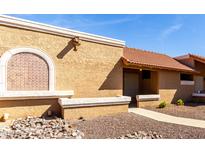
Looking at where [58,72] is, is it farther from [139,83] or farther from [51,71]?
[139,83]

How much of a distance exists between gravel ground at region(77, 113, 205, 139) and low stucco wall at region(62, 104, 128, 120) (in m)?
0.87

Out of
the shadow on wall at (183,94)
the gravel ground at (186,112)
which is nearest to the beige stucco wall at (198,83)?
the shadow on wall at (183,94)

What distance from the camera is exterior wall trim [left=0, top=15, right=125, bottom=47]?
28.3 ft

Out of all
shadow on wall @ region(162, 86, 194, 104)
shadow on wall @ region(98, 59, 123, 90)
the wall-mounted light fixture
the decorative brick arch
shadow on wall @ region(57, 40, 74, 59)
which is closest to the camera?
the decorative brick arch

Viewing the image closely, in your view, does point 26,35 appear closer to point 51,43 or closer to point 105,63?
point 51,43

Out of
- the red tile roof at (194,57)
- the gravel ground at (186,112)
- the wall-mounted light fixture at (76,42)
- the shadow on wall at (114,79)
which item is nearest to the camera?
the gravel ground at (186,112)

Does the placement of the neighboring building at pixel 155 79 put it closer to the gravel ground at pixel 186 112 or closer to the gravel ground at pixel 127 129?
the gravel ground at pixel 186 112

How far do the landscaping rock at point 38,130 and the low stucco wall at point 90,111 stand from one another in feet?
1.84

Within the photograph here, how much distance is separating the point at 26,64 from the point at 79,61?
3.12m

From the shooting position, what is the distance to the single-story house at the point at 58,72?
863 cm

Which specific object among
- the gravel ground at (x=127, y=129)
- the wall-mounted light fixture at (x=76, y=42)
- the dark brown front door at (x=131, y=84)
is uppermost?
the wall-mounted light fixture at (x=76, y=42)

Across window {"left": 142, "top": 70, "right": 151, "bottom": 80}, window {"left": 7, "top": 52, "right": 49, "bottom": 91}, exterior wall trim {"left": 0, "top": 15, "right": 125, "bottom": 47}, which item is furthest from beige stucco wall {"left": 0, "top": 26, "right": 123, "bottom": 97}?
window {"left": 142, "top": 70, "right": 151, "bottom": 80}

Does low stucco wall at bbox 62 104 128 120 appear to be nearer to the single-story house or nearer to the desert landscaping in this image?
the single-story house

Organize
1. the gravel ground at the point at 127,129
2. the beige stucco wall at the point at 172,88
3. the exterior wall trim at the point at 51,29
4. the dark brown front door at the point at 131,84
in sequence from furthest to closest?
the dark brown front door at the point at 131,84
the beige stucco wall at the point at 172,88
the exterior wall trim at the point at 51,29
the gravel ground at the point at 127,129
